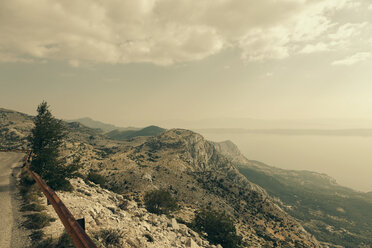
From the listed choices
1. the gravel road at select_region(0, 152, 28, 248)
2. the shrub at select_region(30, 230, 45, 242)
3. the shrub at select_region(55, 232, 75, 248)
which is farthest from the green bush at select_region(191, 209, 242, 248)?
the shrub at select_region(30, 230, 45, 242)

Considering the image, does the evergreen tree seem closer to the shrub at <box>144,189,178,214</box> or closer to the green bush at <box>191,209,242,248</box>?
the shrub at <box>144,189,178,214</box>

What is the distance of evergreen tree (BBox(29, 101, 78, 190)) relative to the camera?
20859mm

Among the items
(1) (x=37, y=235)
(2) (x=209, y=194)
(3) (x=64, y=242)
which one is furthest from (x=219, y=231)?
(2) (x=209, y=194)

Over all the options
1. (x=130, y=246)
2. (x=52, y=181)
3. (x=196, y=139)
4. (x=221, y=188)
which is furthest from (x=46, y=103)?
(x=196, y=139)

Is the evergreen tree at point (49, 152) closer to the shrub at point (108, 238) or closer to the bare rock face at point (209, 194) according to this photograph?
the shrub at point (108, 238)

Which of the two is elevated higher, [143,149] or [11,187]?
[11,187]

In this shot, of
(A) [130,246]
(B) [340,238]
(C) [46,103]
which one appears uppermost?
(C) [46,103]

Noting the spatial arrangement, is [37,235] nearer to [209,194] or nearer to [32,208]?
[32,208]

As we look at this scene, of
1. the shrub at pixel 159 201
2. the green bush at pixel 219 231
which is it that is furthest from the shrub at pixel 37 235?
the green bush at pixel 219 231

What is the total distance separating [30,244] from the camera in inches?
307

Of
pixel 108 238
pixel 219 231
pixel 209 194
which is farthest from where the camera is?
pixel 209 194

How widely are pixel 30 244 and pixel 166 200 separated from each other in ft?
155

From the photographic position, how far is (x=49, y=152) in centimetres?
2381

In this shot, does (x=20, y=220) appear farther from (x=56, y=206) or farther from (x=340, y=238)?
(x=340, y=238)
